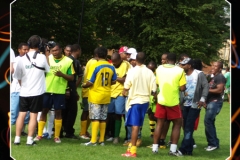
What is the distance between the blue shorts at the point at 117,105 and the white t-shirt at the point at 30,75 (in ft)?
5.80

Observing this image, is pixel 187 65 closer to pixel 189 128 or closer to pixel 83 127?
pixel 189 128

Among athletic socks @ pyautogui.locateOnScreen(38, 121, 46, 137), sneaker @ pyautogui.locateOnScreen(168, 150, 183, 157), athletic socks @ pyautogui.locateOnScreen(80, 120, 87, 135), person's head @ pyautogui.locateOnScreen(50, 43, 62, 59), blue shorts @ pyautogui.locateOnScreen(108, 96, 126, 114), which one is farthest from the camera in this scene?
athletic socks @ pyautogui.locateOnScreen(80, 120, 87, 135)

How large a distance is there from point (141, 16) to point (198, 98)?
2983 centimetres

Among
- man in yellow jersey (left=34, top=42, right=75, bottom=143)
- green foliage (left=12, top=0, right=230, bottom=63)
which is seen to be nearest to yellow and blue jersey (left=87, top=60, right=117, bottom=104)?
man in yellow jersey (left=34, top=42, right=75, bottom=143)

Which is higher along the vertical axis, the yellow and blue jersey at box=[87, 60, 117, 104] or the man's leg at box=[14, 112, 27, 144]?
the yellow and blue jersey at box=[87, 60, 117, 104]

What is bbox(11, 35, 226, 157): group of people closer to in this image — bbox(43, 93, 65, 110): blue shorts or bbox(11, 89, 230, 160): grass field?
bbox(43, 93, 65, 110): blue shorts

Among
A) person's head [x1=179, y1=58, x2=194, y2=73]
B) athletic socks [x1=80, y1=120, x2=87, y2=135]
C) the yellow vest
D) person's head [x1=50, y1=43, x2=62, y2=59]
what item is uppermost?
person's head [x1=50, y1=43, x2=62, y2=59]

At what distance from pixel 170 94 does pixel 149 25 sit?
28.6 m

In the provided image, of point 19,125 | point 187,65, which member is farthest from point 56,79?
point 187,65

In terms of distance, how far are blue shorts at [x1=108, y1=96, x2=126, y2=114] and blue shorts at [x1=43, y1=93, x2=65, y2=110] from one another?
1093 mm

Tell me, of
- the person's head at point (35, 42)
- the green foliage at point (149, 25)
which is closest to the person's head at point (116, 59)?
the person's head at point (35, 42)

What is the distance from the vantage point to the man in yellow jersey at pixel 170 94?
8.45 m

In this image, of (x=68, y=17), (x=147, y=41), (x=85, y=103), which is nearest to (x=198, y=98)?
(x=85, y=103)

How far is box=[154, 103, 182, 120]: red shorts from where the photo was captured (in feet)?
27.9
